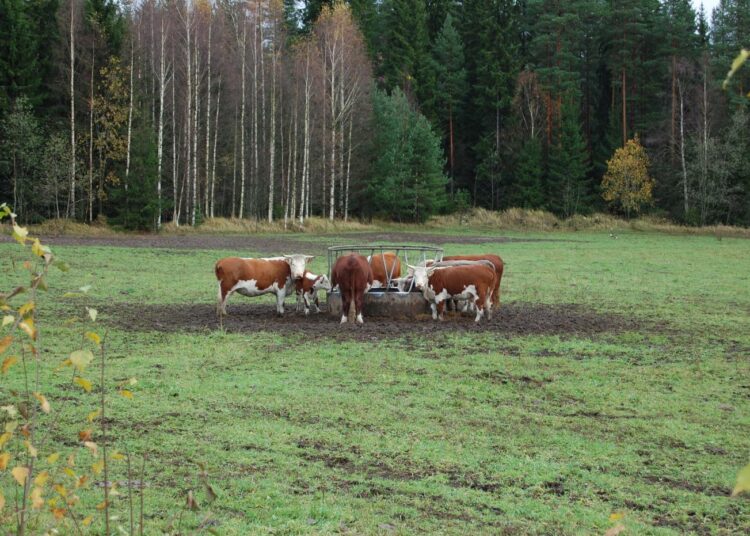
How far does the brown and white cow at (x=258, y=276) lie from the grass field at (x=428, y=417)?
2.16 feet

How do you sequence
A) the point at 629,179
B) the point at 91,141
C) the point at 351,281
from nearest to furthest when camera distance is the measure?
the point at 351,281
the point at 91,141
the point at 629,179

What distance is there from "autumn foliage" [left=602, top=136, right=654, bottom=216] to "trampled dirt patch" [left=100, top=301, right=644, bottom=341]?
46.0 m

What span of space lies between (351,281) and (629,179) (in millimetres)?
50314

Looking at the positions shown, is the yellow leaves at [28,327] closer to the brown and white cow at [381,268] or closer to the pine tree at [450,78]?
the brown and white cow at [381,268]

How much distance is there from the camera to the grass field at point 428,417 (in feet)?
20.2

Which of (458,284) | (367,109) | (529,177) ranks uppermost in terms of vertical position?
(367,109)

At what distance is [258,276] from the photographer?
16.8 meters

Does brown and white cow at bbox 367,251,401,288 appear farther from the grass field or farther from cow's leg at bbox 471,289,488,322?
cow's leg at bbox 471,289,488,322

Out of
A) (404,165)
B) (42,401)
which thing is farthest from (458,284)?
(404,165)

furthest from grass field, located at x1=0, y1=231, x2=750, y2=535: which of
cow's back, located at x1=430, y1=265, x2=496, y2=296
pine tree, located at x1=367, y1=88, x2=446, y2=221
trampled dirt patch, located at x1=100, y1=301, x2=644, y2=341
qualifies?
pine tree, located at x1=367, y1=88, x2=446, y2=221

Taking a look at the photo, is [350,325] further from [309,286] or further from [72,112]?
[72,112]

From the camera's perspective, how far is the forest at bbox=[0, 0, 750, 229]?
1721 inches

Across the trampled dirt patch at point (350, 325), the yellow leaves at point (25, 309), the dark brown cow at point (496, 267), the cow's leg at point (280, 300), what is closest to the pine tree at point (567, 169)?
the dark brown cow at point (496, 267)

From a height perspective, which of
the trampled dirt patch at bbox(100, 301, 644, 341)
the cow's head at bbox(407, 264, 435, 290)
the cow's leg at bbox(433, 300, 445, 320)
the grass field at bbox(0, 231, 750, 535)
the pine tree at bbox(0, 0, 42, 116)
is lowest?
the grass field at bbox(0, 231, 750, 535)
